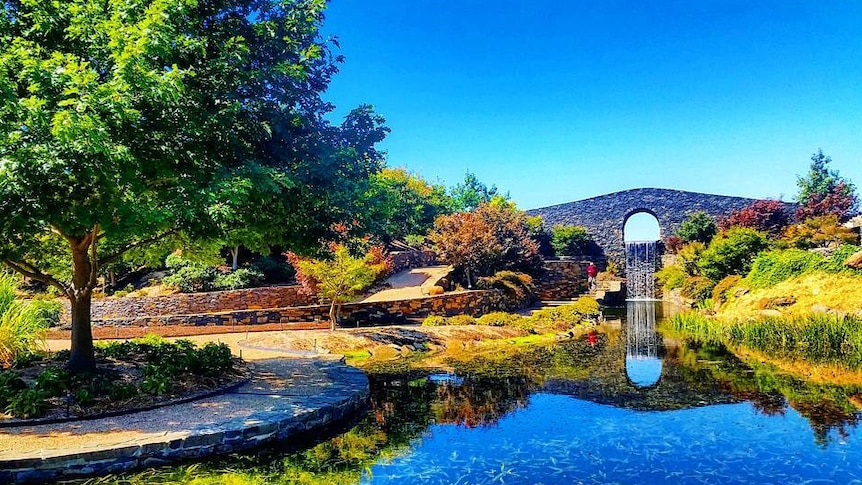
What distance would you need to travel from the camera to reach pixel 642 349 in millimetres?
13086

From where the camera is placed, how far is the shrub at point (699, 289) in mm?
21431

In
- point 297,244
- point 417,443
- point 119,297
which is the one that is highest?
point 297,244

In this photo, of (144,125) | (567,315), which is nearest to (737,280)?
(567,315)

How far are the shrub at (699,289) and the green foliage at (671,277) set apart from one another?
333 centimetres

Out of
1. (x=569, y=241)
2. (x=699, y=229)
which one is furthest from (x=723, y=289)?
(x=569, y=241)

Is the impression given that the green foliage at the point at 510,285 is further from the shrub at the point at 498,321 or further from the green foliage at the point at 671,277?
the green foliage at the point at 671,277

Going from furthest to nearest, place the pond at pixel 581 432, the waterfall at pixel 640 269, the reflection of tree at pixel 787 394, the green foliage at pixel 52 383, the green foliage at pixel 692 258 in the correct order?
the waterfall at pixel 640 269 < the green foliage at pixel 692 258 < the green foliage at pixel 52 383 < the reflection of tree at pixel 787 394 < the pond at pixel 581 432

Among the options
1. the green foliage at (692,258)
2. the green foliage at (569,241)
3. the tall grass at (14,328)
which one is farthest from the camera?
the green foliage at (569,241)

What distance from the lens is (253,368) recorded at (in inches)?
380

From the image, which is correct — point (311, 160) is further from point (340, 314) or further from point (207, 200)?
point (340, 314)

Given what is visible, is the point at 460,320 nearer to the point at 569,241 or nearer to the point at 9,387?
the point at 9,387

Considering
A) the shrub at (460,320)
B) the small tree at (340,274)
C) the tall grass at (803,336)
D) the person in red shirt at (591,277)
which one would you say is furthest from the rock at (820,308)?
the person in red shirt at (591,277)

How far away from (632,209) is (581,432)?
A: 108 ft

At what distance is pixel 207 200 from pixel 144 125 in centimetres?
135
